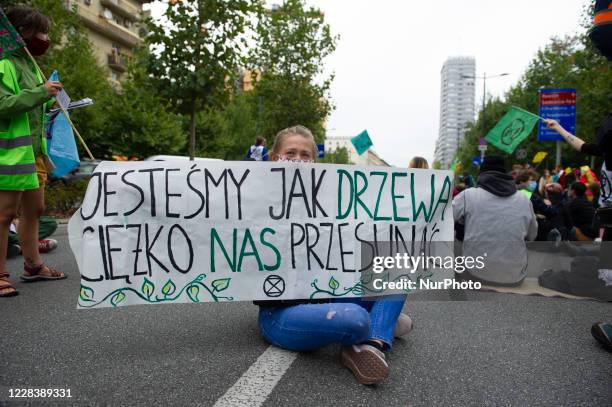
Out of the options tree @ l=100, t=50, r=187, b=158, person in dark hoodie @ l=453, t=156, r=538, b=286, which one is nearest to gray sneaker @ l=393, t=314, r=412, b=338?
person in dark hoodie @ l=453, t=156, r=538, b=286

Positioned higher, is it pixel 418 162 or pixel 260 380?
pixel 418 162

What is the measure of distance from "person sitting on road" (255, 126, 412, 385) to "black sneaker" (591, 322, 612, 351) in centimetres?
113

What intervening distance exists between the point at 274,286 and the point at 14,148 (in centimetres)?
238

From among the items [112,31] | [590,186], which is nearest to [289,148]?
[590,186]

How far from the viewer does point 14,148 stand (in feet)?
11.8

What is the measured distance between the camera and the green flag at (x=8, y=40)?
3418 millimetres

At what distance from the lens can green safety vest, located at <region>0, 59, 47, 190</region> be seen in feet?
11.6

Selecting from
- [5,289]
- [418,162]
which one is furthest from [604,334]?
[5,289]

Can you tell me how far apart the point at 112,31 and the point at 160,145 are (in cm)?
2405

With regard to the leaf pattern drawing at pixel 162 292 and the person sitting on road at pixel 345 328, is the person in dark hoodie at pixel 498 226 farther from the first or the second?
the leaf pattern drawing at pixel 162 292

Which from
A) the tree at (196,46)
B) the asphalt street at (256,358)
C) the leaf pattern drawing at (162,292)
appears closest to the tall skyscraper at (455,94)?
the tree at (196,46)

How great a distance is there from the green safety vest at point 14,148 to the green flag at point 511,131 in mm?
4566

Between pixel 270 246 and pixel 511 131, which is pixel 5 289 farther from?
pixel 511 131

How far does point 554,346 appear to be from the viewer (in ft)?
9.58
